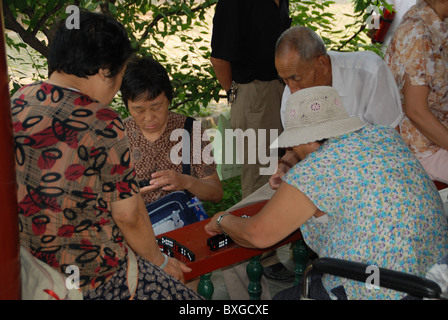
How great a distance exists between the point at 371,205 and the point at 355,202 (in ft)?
0.21

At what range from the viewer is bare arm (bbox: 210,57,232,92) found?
4.68 m

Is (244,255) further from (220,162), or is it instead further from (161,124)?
(220,162)

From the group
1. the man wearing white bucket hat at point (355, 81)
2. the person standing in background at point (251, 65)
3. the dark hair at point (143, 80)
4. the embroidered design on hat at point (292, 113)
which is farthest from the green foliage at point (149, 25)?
the embroidered design on hat at point (292, 113)

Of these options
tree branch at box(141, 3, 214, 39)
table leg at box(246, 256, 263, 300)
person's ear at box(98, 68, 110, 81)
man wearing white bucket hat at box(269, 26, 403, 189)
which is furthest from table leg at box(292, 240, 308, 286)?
tree branch at box(141, 3, 214, 39)

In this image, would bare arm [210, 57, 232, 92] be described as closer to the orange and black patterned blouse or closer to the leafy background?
the leafy background

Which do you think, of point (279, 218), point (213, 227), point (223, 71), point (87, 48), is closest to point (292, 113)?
point (279, 218)

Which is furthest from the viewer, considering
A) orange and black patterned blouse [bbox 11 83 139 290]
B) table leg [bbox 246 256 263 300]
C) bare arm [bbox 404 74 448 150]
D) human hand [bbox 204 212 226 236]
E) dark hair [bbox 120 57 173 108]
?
bare arm [bbox 404 74 448 150]

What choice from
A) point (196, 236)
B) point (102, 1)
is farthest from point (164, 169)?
point (102, 1)

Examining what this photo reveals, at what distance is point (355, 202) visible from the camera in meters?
2.31

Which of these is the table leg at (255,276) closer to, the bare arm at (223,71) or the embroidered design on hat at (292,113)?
the embroidered design on hat at (292,113)

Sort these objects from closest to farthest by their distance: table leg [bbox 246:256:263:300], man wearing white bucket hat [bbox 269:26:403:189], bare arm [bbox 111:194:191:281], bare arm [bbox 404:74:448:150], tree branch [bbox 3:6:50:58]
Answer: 1. bare arm [bbox 111:194:191:281]
2. table leg [bbox 246:256:263:300]
3. man wearing white bucket hat [bbox 269:26:403:189]
4. bare arm [bbox 404:74:448:150]
5. tree branch [bbox 3:6:50:58]

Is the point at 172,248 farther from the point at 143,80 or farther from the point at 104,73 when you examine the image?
the point at 143,80

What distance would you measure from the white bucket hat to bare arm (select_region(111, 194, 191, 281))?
2.39 ft
